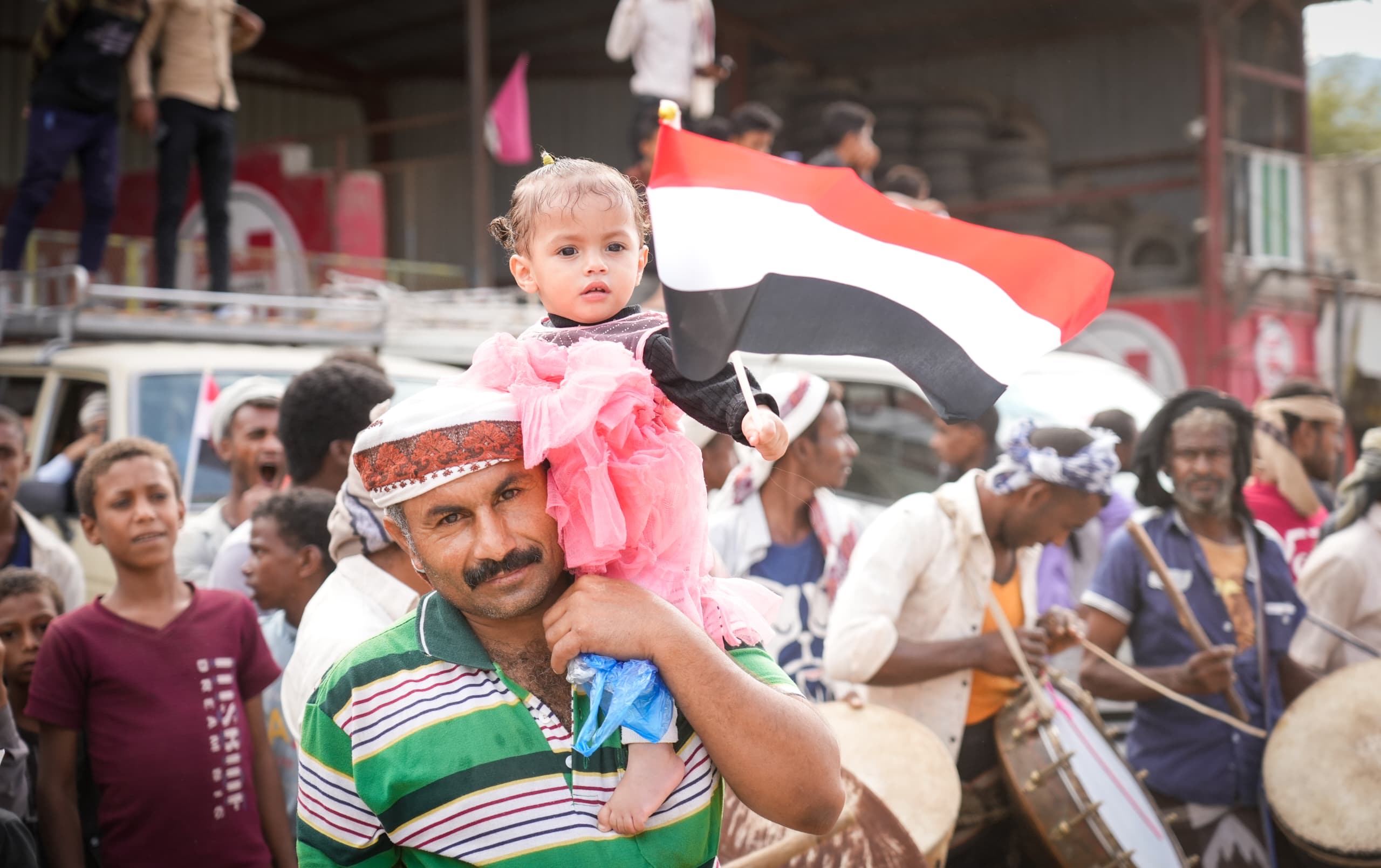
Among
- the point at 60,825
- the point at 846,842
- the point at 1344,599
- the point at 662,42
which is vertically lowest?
the point at 846,842

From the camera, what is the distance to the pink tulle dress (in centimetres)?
186

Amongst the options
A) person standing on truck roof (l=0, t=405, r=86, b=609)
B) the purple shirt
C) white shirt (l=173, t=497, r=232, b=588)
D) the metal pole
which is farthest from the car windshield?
the metal pole

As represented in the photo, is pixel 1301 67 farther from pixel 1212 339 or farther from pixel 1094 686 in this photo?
pixel 1094 686

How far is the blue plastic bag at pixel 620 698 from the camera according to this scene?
5.90ft

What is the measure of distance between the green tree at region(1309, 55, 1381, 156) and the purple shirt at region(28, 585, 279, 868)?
33.6 m

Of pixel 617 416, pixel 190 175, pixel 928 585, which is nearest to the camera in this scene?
pixel 617 416

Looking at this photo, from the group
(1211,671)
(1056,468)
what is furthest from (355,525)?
(1211,671)

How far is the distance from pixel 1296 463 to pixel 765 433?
5.14 metres

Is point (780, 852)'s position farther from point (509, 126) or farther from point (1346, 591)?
point (509, 126)

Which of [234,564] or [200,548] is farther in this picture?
[200,548]

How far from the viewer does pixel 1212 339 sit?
522 inches

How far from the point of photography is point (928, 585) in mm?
4156

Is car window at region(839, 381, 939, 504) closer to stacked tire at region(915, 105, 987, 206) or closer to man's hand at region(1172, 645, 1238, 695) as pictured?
man's hand at region(1172, 645, 1238, 695)

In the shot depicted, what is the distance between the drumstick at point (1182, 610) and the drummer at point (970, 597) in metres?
0.46
